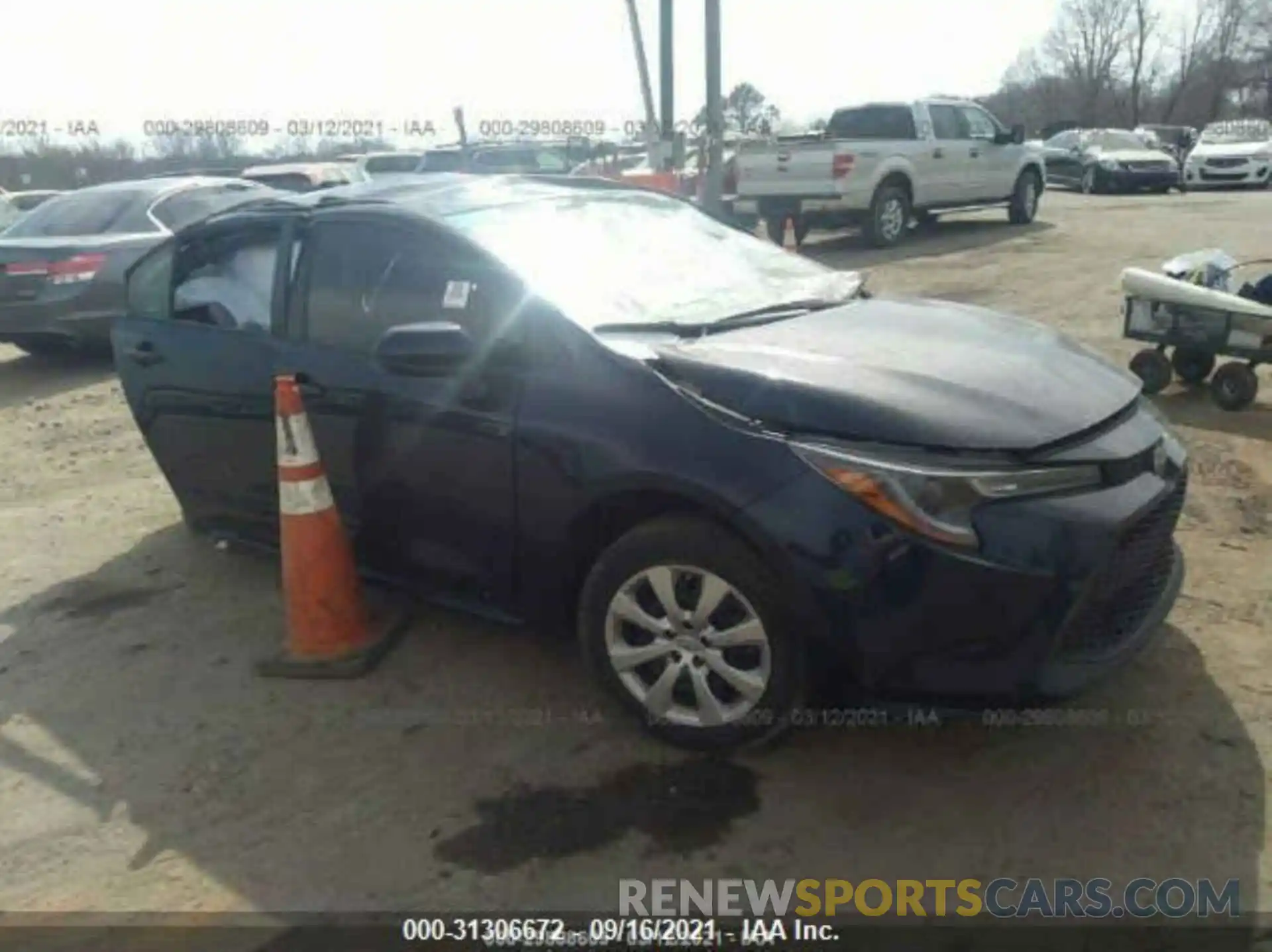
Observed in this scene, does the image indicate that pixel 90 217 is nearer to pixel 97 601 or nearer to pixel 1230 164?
pixel 97 601

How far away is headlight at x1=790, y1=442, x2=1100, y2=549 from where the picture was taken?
2.47m

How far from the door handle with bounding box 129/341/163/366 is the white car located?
2493 centimetres

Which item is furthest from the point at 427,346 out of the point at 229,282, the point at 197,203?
the point at 197,203

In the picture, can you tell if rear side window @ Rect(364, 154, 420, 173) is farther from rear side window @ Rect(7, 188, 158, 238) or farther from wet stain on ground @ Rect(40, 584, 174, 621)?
wet stain on ground @ Rect(40, 584, 174, 621)

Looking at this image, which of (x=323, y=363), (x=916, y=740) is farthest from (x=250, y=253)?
(x=916, y=740)

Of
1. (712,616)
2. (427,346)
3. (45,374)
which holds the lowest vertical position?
(45,374)

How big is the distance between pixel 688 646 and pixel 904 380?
93 cm

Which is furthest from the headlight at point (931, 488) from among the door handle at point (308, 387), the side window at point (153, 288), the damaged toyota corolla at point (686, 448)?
the side window at point (153, 288)

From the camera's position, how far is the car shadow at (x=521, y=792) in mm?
2482

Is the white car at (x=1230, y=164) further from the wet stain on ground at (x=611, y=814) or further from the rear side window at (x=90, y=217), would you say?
the wet stain on ground at (x=611, y=814)

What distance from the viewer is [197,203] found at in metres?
9.45

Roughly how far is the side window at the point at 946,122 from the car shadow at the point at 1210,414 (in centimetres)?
909

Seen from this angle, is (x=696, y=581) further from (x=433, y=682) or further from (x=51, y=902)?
(x=51, y=902)

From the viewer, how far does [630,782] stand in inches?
111
